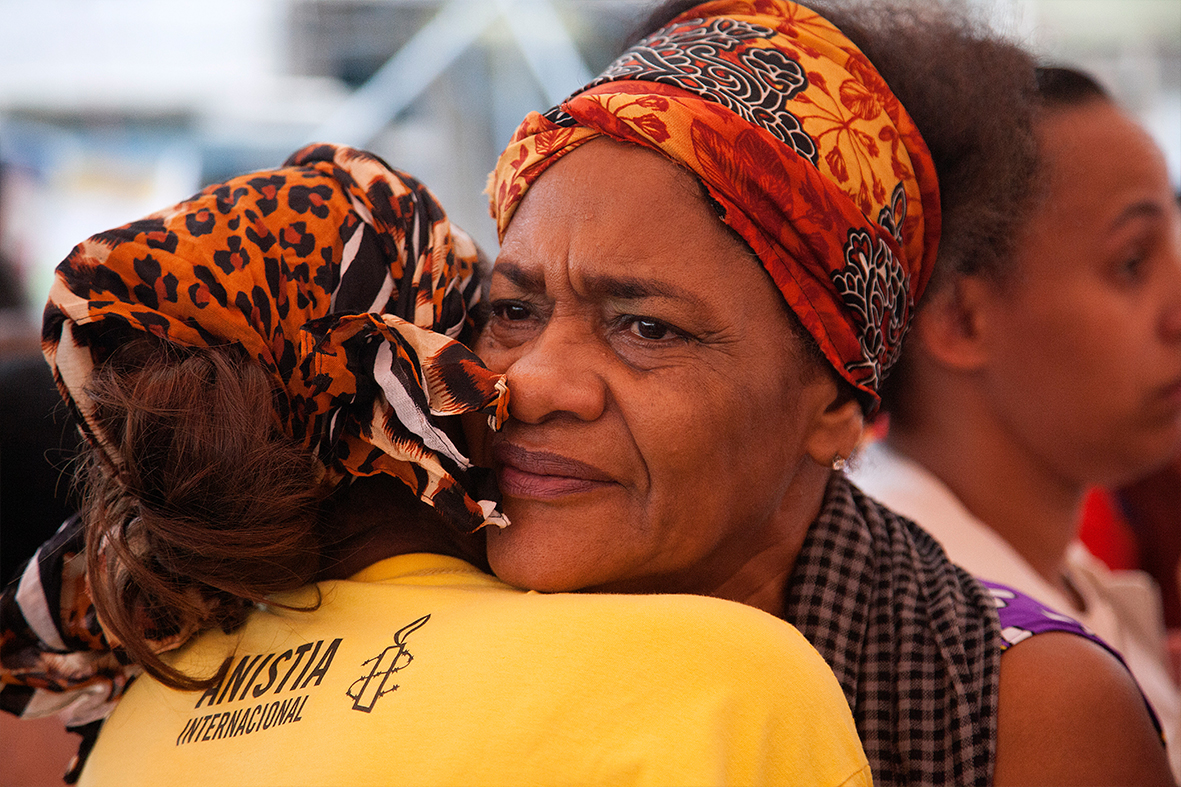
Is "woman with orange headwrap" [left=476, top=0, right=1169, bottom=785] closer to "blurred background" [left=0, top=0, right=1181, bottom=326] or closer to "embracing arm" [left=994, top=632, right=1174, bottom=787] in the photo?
"embracing arm" [left=994, top=632, right=1174, bottom=787]

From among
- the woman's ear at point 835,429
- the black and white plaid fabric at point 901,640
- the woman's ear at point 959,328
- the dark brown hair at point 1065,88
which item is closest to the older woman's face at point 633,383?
the woman's ear at point 835,429

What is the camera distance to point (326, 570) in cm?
142

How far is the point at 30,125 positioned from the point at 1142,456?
8.63 metres

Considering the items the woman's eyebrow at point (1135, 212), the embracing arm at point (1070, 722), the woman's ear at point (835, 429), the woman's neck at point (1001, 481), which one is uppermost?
the woman's ear at point (835, 429)

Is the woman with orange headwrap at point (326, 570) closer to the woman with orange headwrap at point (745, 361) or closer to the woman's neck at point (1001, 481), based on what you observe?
the woman with orange headwrap at point (745, 361)

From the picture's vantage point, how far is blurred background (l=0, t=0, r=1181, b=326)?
6.22m

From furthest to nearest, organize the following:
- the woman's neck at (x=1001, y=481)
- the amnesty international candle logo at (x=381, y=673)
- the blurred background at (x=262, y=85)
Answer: the blurred background at (x=262, y=85), the woman's neck at (x=1001, y=481), the amnesty international candle logo at (x=381, y=673)

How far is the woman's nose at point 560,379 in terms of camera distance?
1.37 metres

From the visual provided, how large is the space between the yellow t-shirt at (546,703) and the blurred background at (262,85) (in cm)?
458

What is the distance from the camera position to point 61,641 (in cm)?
149

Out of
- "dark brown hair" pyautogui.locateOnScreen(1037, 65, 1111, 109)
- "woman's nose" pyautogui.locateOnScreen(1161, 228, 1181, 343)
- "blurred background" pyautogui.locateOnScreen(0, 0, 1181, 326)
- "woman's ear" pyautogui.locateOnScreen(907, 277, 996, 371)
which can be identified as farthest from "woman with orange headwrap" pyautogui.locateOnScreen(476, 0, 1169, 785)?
"blurred background" pyautogui.locateOnScreen(0, 0, 1181, 326)

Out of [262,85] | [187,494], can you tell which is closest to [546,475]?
[187,494]

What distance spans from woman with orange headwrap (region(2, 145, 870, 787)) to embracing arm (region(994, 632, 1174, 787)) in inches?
19.1

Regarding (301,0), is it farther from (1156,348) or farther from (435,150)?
(1156,348)
